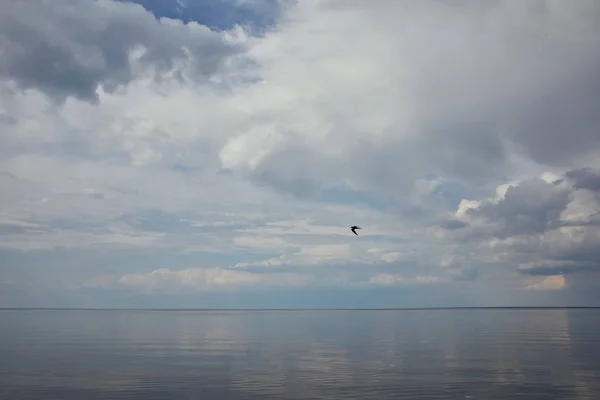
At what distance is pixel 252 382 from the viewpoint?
59.4 m

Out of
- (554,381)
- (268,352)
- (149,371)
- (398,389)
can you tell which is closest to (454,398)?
(398,389)

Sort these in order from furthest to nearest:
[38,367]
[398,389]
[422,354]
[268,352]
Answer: [268,352] < [422,354] < [38,367] < [398,389]

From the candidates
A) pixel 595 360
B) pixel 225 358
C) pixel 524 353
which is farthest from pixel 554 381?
pixel 225 358

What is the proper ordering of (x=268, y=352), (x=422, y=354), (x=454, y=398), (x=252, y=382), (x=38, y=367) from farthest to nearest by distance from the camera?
(x=268, y=352) < (x=422, y=354) < (x=38, y=367) < (x=252, y=382) < (x=454, y=398)

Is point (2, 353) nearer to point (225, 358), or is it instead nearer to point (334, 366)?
point (225, 358)

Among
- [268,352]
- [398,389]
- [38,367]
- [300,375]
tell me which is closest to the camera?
[398,389]

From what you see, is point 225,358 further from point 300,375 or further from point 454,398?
point 454,398

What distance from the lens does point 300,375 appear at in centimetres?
6378

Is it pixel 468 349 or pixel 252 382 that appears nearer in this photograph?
pixel 252 382

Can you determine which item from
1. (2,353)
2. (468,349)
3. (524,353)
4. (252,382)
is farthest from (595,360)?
(2,353)

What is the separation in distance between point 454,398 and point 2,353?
2823 inches

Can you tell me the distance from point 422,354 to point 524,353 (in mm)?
16133

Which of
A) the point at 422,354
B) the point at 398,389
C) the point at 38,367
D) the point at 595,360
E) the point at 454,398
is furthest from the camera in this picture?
the point at 422,354

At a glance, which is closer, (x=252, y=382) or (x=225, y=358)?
(x=252, y=382)
